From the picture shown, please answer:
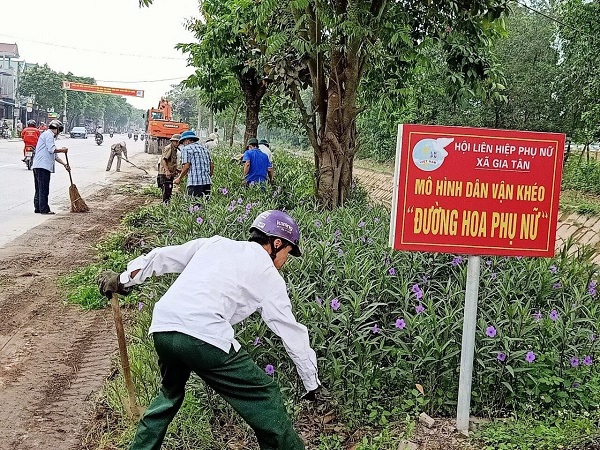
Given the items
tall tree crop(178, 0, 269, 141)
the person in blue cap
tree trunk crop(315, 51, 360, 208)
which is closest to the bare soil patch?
the person in blue cap

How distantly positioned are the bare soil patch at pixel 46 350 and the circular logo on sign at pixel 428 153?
8.16 ft

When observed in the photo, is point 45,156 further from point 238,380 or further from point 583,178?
point 583,178

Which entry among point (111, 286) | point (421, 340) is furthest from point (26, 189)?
point (421, 340)

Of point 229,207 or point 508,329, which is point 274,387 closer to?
point 508,329

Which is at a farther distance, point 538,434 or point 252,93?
point 252,93

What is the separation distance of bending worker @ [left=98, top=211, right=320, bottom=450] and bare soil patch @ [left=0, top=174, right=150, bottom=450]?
123 centimetres

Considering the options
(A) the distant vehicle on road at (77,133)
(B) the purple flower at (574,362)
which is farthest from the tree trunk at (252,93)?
(A) the distant vehicle on road at (77,133)

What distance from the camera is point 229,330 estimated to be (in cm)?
302

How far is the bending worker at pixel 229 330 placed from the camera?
296 cm

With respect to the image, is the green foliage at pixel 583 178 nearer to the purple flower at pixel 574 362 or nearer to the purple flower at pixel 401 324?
the purple flower at pixel 574 362

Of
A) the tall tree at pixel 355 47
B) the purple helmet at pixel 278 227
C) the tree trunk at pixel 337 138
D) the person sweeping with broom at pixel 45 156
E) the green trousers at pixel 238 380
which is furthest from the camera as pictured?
the person sweeping with broom at pixel 45 156

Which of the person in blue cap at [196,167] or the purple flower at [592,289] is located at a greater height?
the person in blue cap at [196,167]

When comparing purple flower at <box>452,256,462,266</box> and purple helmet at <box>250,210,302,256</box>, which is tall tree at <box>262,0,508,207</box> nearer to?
purple flower at <box>452,256,462,266</box>

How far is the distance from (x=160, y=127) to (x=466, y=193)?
1239 inches
